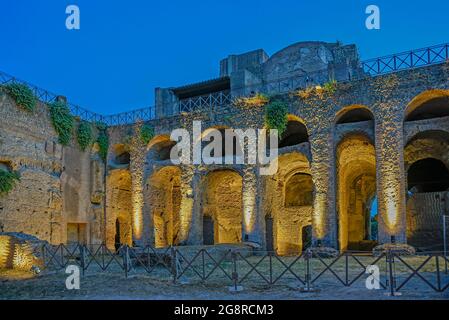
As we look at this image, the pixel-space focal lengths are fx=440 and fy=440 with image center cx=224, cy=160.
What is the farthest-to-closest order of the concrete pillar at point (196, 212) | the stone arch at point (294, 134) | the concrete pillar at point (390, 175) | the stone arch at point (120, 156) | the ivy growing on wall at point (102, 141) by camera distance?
1. the stone arch at point (120, 156)
2. the ivy growing on wall at point (102, 141)
3. the stone arch at point (294, 134)
4. the concrete pillar at point (196, 212)
5. the concrete pillar at point (390, 175)

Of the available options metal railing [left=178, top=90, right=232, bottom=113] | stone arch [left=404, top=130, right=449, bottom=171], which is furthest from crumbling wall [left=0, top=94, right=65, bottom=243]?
stone arch [left=404, top=130, right=449, bottom=171]

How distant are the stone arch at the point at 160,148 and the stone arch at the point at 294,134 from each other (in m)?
5.85

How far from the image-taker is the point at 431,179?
23078 millimetres

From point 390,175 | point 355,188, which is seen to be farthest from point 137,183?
point 390,175

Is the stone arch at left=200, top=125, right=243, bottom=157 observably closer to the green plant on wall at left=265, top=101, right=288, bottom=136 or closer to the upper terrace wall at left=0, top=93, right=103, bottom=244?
the green plant on wall at left=265, top=101, right=288, bottom=136

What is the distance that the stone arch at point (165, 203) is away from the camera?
2327cm

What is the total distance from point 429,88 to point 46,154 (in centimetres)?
1666

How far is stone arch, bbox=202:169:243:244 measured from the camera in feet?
75.3

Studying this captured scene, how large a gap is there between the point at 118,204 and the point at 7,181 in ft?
24.2

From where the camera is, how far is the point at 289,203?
25.6 metres

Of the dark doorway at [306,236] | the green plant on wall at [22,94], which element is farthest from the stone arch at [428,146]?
the green plant on wall at [22,94]

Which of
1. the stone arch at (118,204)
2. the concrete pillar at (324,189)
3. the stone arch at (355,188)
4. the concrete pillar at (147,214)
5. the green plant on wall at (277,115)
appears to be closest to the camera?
the concrete pillar at (324,189)

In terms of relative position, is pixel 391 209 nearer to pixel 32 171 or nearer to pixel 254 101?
pixel 254 101

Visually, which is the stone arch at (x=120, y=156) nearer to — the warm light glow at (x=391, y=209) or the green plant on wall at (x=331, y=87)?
Answer: the green plant on wall at (x=331, y=87)
